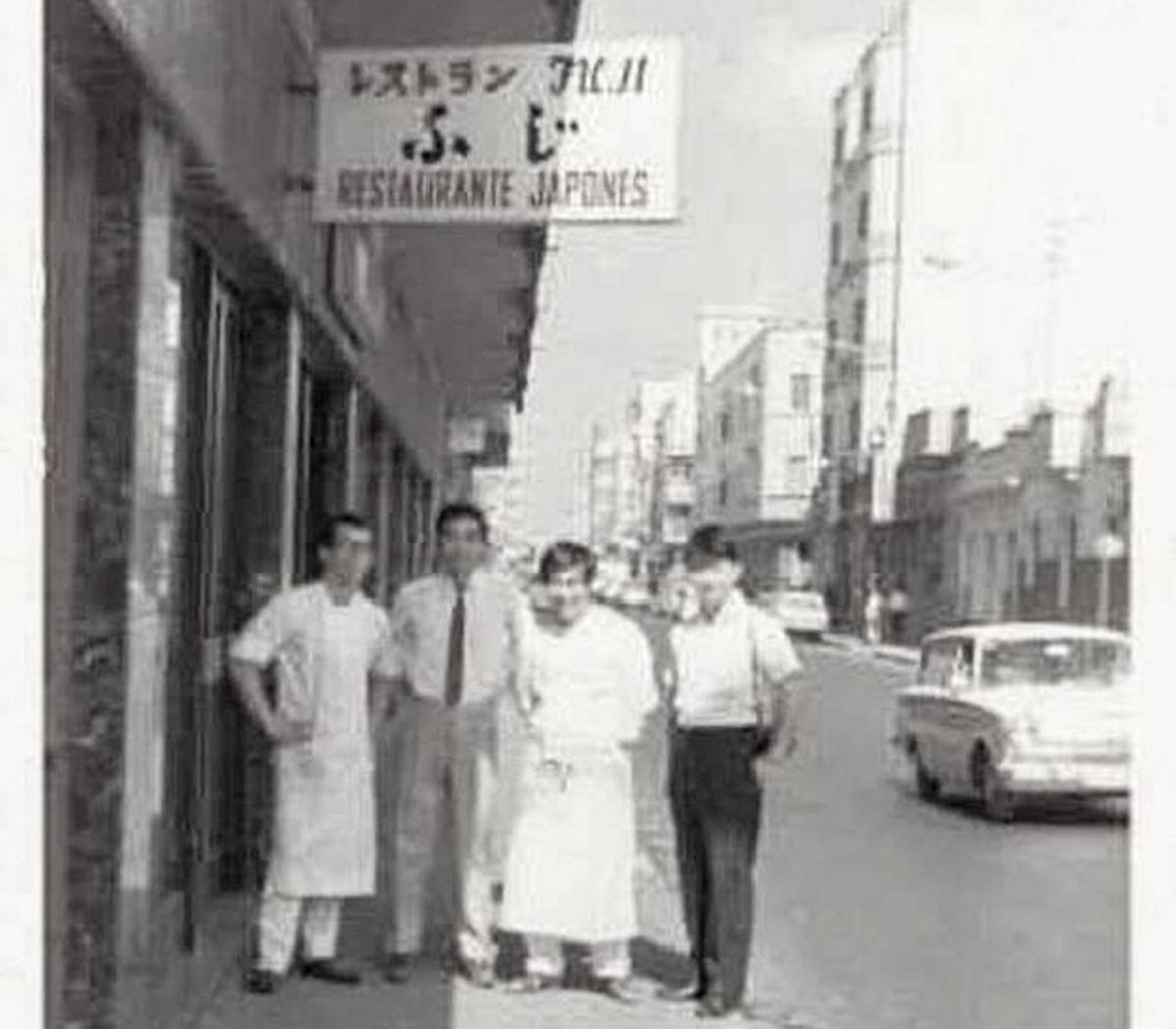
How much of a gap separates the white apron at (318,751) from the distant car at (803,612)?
42.5 meters

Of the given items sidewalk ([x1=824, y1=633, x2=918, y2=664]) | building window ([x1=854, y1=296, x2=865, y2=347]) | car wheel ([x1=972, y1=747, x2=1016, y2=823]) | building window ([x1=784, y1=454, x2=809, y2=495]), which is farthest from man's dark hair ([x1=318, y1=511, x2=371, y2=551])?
building window ([x1=784, y1=454, x2=809, y2=495])

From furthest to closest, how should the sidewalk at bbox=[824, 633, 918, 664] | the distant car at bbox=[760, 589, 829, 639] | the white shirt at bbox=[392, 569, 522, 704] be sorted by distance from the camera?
the distant car at bbox=[760, 589, 829, 639]
the sidewalk at bbox=[824, 633, 918, 664]
the white shirt at bbox=[392, 569, 522, 704]

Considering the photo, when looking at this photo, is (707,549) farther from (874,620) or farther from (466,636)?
(874,620)

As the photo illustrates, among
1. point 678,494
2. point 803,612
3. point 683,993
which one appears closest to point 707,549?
point 683,993

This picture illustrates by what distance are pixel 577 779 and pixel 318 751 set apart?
87 centimetres

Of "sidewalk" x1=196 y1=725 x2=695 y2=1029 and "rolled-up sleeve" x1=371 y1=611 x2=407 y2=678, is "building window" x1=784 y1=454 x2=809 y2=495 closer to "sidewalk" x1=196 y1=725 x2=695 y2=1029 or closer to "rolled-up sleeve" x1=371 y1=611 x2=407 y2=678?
"sidewalk" x1=196 y1=725 x2=695 y2=1029

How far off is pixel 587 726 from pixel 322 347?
432 cm

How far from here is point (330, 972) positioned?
27.5 ft

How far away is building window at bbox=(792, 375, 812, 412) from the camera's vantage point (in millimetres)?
95375

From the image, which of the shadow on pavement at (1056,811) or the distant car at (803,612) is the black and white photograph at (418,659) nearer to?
the shadow on pavement at (1056,811)

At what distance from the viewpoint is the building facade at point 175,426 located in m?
5.58

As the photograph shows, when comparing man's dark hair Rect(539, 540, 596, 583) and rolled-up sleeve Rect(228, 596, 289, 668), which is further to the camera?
man's dark hair Rect(539, 540, 596, 583)

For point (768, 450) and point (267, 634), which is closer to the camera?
point (267, 634)

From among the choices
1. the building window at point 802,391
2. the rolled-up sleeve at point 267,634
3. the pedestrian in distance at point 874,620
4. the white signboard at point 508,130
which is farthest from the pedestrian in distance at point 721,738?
the building window at point 802,391
